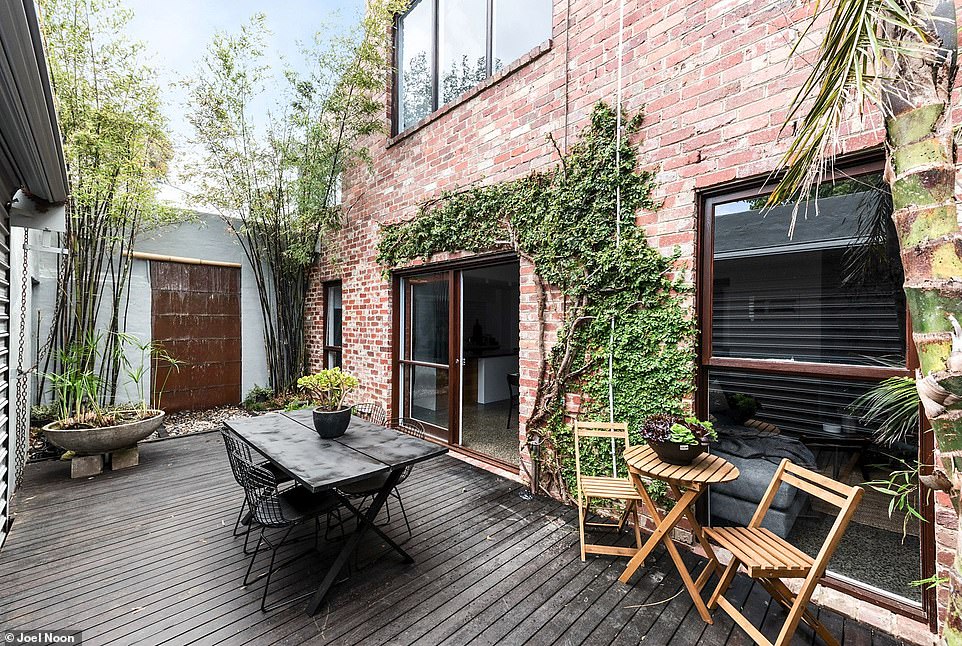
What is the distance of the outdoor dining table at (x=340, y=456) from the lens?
208 cm

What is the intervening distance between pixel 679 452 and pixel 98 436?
15.6 ft

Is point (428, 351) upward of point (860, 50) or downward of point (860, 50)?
downward

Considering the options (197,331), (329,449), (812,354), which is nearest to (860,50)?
(812,354)

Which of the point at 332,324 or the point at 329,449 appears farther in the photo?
the point at 332,324

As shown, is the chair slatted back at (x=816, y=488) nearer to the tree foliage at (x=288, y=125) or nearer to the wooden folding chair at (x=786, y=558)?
the wooden folding chair at (x=786, y=558)

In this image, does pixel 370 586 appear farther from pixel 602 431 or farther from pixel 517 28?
pixel 517 28

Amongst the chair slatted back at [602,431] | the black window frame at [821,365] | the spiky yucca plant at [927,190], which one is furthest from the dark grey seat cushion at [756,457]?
the spiky yucca plant at [927,190]

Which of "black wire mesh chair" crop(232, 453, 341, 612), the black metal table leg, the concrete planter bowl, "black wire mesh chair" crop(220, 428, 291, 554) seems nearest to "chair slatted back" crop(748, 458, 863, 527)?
the black metal table leg

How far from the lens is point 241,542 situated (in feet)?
8.61

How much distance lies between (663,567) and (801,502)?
870 millimetres

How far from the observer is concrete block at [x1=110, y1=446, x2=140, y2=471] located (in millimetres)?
3820

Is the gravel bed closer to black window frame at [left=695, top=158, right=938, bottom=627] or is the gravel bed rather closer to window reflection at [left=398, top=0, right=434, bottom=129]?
window reflection at [left=398, top=0, right=434, bottom=129]

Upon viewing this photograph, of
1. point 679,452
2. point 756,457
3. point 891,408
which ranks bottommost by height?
point 756,457

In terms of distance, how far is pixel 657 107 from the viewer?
8.96 feet
